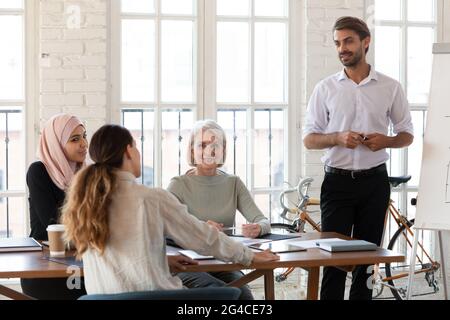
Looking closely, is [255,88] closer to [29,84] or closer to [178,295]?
[29,84]

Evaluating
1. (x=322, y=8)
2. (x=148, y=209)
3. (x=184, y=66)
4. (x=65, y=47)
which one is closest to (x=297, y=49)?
(x=322, y=8)

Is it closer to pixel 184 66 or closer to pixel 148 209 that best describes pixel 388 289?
pixel 184 66

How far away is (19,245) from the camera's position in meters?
3.49

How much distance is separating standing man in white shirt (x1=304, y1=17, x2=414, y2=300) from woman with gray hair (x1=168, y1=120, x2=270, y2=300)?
48 centimetres

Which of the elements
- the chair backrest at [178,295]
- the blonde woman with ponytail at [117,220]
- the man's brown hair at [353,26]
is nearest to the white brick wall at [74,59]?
the man's brown hair at [353,26]

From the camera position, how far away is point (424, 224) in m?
4.60

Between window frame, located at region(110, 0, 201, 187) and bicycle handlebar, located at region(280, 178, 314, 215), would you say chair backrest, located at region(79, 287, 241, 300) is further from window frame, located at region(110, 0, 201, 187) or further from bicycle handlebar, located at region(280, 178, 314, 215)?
window frame, located at region(110, 0, 201, 187)

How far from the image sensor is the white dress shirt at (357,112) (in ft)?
14.1

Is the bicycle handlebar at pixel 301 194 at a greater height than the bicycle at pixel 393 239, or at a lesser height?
greater

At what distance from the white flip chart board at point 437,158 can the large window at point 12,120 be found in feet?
8.33

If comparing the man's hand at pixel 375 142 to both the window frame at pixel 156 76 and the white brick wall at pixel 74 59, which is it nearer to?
the window frame at pixel 156 76

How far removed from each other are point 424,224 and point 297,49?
1.59 m

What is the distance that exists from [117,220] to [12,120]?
2.67m

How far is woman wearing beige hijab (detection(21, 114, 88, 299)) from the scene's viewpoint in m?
3.52
